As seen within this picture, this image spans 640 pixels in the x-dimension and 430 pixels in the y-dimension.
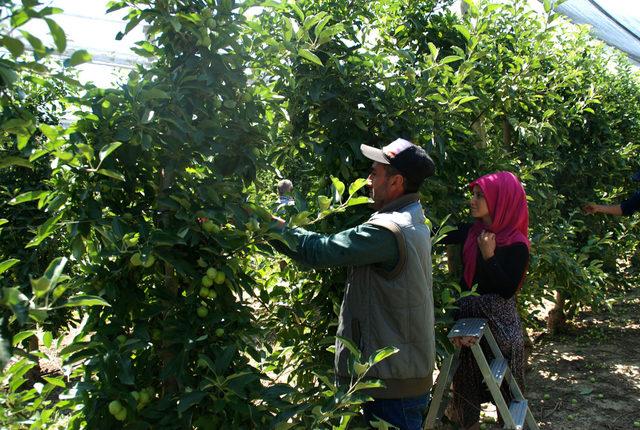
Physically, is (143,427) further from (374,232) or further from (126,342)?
(374,232)

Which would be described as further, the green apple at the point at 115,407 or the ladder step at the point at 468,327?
the ladder step at the point at 468,327

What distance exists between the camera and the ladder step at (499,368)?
9.58 ft

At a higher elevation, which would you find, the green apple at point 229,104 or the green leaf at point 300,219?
the green apple at point 229,104

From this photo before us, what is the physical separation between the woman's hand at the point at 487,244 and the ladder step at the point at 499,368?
1.66 ft

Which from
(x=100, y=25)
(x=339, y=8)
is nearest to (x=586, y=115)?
(x=339, y=8)

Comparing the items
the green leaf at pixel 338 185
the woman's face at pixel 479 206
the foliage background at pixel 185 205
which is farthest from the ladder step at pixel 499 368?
the green leaf at pixel 338 185

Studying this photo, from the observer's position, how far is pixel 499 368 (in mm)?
3043

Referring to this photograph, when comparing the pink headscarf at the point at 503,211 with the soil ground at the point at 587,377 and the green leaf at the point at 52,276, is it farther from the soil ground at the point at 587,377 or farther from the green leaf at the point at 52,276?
the green leaf at the point at 52,276

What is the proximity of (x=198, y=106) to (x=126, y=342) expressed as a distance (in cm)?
72

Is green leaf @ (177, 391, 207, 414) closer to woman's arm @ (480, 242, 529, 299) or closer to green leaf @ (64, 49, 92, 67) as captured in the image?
green leaf @ (64, 49, 92, 67)

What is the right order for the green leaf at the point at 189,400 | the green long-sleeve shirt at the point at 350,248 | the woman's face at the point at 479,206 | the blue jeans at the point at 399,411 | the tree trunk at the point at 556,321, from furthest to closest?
the tree trunk at the point at 556,321
the woman's face at the point at 479,206
the blue jeans at the point at 399,411
the green long-sleeve shirt at the point at 350,248
the green leaf at the point at 189,400

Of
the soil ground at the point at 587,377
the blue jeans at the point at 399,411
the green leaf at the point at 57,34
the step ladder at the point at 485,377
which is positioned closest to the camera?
the green leaf at the point at 57,34

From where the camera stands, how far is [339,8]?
3.15m

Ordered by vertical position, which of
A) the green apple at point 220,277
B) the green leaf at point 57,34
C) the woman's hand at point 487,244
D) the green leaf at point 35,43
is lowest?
the woman's hand at point 487,244
